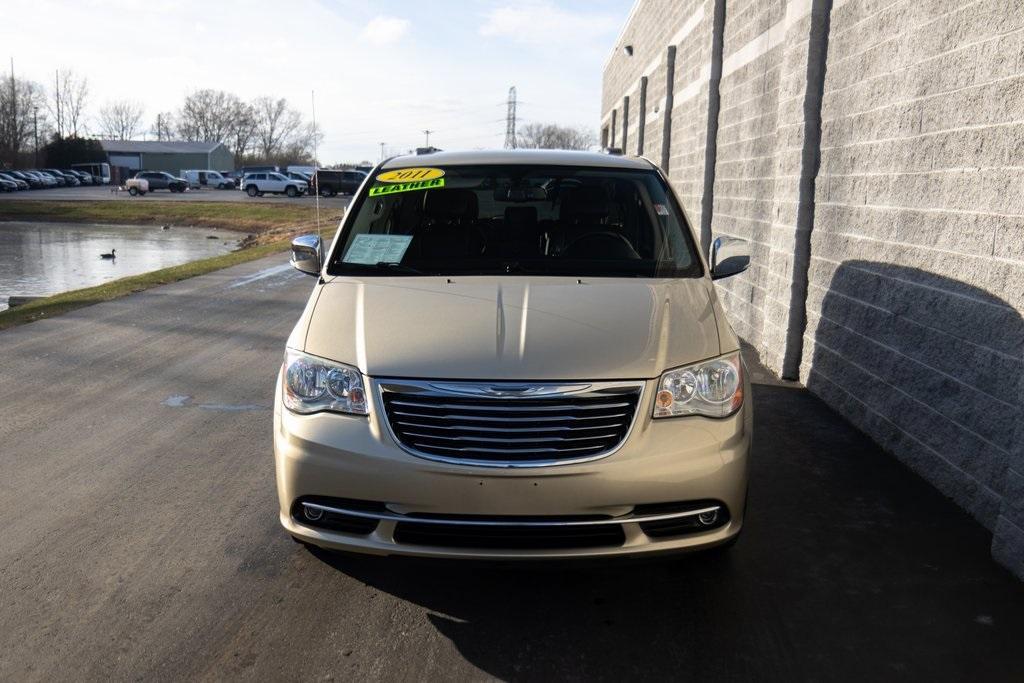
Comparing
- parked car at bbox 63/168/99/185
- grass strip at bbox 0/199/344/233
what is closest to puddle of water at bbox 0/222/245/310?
grass strip at bbox 0/199/344/233

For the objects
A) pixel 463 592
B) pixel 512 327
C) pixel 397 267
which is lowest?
pixel 463 592

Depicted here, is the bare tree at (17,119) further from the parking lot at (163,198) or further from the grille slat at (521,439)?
the grille slat at (521,439)

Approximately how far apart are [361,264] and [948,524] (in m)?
3.24

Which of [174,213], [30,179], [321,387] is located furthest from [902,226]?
[30,179]

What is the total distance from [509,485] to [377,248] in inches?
72.9

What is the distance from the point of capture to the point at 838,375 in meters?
6.66

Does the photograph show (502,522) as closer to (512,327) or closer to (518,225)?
(512,327)

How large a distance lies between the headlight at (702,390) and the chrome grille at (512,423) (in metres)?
0.18

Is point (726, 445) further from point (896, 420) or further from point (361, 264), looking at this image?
point (896, 420)

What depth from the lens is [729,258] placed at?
4.96 metres

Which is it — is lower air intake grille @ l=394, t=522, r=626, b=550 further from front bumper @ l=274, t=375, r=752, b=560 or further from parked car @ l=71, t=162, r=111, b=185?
parked car @ l=71, t=162, r=111, b=185

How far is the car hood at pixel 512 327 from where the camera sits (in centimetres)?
342

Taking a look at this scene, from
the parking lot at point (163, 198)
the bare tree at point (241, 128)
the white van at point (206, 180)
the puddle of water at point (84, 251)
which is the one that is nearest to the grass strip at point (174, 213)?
the puddle of water at point (84, 251)

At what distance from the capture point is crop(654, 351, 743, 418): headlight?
3.45 metres
